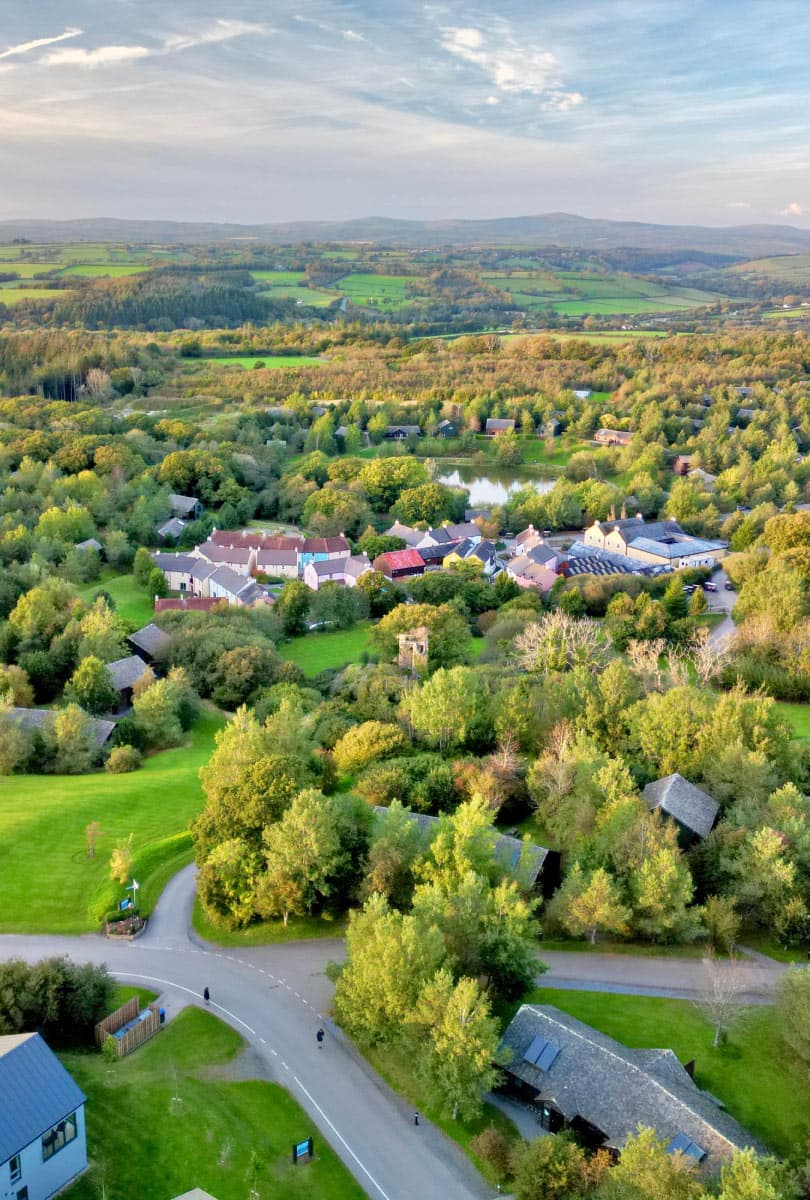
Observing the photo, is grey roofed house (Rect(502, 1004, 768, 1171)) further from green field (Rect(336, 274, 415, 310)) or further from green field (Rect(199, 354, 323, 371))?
green field (Rect(336, 274, 415, 310))

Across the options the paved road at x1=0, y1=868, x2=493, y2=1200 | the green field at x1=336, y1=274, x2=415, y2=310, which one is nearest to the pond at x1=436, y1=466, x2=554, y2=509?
the paved road at x1=0, y1=868, x2=493, y2=1200

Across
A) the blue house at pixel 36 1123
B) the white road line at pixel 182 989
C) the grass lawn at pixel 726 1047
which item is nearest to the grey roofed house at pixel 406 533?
the white road line at pixel 182 989

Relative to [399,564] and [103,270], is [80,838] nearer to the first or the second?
[399,564]

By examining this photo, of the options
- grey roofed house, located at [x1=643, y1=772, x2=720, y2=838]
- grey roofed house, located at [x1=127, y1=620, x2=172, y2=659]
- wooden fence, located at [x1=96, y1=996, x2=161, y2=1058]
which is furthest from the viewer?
grey roofed house, located at [x1=127, y1=620, x2=172, y2=659]

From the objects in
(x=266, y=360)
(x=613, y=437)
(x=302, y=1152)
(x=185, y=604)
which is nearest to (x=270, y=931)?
(x=302, y=1152)

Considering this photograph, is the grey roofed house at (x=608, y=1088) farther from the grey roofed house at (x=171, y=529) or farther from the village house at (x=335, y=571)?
the grey roofed house at (x=171, y=529)

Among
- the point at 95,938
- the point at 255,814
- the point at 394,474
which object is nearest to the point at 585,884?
the point at 255,814

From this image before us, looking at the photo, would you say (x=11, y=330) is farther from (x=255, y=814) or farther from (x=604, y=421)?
(x=255, y=814)

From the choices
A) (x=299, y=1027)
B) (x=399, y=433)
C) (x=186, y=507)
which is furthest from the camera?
(x=399, y=433)
